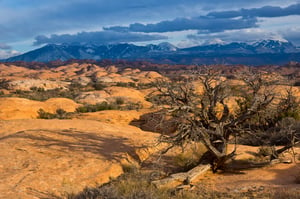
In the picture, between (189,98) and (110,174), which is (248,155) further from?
(110,174)

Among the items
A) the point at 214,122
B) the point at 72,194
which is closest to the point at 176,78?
the point at 214,122

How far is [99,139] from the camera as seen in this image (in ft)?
41.8

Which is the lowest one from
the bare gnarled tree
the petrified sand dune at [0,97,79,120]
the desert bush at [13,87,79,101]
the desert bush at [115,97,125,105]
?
the desert bush at [115,97,125,105]

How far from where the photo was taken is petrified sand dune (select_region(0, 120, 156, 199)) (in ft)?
26.8

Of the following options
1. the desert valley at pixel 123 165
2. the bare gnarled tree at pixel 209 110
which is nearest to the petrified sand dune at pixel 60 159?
the desert valley at pixel 123 165

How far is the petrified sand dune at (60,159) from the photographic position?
8.17 m

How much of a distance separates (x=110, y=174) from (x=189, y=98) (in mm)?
3134

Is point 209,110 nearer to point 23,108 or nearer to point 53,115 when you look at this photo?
point 53,115

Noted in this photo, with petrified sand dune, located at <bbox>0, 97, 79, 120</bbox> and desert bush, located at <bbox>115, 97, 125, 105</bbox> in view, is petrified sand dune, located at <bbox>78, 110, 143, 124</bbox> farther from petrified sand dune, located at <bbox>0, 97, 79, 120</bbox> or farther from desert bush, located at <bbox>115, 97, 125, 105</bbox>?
desert bush, located at <bbox>115, 97, 125, 105</bbox>

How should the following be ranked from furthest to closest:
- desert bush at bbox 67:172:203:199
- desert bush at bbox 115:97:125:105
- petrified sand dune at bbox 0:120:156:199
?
desert bush at bbox 115:97:125:105, petrified sand dune at bbox 0:120:156:199, desert bush at bbox 67:172:203:199

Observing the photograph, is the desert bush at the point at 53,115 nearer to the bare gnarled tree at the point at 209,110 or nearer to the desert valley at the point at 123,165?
the desert valley at the point at 123,165

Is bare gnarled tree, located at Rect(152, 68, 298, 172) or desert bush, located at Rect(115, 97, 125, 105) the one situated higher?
bare gnarled tree, located at Rect(152, 68, 298, 172)

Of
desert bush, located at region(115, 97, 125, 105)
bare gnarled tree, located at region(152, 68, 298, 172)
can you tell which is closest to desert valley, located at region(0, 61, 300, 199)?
bare gnarled tree, located at region(152, 68, 298, 172)

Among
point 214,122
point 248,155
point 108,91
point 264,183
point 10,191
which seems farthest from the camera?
point 108,91
